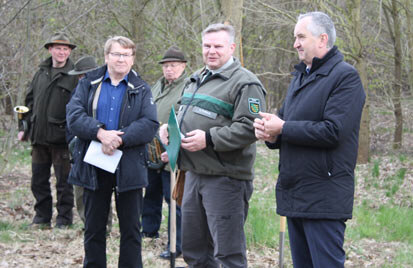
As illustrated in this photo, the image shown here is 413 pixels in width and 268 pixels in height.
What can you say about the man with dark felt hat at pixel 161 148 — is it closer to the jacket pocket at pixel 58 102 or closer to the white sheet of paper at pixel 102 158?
Result: the jacket pocket at pixel 58 102

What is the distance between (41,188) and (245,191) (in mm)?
3497

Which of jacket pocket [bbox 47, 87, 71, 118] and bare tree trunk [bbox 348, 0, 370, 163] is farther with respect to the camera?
bare tree trunk [bbox 348, 0, 370, 163]

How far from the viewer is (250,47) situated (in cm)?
1355

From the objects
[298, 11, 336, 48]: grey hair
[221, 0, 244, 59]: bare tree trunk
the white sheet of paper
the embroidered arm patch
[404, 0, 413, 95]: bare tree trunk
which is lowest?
the white sheet of paper

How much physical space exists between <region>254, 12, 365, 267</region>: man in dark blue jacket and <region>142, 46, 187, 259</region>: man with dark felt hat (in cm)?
242

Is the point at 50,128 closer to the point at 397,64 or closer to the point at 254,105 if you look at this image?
the point at 254,105

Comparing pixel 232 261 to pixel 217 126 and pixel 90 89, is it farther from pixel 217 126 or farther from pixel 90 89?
pixel 90 89

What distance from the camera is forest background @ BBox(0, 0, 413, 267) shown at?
8750 mm

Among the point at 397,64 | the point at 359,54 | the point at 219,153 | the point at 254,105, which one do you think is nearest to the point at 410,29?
the point at 359,54

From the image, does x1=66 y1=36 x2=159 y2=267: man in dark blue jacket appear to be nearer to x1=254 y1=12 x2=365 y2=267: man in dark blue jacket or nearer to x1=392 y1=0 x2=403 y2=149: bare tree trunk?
x1=254 y1=12 x2=365 y2=267: man in dark blue jacket

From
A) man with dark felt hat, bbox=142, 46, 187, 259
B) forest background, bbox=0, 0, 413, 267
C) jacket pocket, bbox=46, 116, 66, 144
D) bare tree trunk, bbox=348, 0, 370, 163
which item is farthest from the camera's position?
bare tree trunk, bbox=348, 0, 370, 163

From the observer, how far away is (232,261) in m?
3.86

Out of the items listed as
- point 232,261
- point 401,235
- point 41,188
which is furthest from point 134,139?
point 401,235

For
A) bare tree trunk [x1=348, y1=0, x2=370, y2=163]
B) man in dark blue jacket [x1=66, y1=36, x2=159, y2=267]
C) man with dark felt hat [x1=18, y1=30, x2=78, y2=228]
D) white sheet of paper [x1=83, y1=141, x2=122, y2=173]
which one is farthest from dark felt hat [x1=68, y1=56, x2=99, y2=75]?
bare tree trunk [x1=348, y1=0, x2=370, y2=163]
